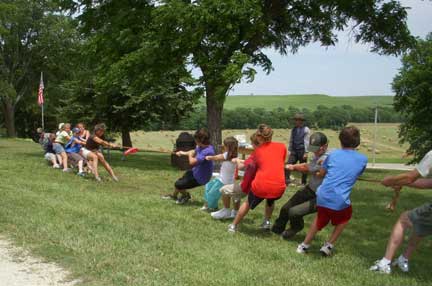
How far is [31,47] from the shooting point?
51.7 meters

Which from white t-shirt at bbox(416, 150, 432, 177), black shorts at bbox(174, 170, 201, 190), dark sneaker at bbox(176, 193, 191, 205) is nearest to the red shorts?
white t-shirt at bbox(416, 150, 432, 177)

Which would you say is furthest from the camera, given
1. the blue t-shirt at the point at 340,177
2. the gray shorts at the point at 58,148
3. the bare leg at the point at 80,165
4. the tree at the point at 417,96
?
the tree at the point at 417,96

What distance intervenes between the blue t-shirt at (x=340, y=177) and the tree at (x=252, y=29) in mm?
9547

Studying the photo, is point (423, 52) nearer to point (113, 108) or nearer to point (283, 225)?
point (113, 108)

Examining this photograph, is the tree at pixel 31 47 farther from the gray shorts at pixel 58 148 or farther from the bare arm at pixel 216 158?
the bare arm at pixel 216 158

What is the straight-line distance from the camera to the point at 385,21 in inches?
793

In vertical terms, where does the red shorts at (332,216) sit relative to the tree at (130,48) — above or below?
below

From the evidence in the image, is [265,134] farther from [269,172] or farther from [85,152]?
[85,152]

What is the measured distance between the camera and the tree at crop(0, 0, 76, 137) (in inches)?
1978

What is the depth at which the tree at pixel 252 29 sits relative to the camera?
16.2m

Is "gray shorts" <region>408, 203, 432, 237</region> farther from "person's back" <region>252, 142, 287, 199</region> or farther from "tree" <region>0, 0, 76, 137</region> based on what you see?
"tree" <region>0, 0, 76, 137</region>

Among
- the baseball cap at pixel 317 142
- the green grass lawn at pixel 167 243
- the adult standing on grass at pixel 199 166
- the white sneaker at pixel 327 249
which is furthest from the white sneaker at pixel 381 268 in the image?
the adult standing on grass at pixel 199 166

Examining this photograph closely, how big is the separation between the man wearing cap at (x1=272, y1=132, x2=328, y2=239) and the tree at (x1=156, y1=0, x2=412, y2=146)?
867 centimetres

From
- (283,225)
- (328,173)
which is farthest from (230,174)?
(328,173)
